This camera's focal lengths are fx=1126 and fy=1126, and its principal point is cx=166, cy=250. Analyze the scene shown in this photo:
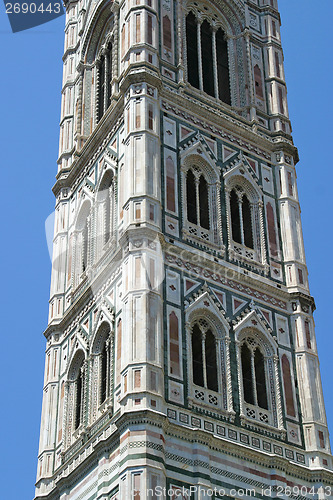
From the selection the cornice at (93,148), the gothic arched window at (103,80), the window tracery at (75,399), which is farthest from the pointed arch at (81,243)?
the gothic arched window at (103,80)

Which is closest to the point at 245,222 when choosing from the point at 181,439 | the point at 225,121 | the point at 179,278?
the point at 225,121

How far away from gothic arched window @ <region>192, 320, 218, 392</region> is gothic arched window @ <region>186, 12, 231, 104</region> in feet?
30.2

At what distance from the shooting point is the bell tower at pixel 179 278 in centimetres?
2623

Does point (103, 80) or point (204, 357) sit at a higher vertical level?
point (103, 80)

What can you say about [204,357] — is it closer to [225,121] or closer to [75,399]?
[75,399]

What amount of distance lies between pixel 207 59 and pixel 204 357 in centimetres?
1231

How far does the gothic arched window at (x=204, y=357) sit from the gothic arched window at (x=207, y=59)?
362 inches

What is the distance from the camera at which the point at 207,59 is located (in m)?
36.6

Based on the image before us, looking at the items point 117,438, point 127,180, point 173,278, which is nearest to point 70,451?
point 117,438

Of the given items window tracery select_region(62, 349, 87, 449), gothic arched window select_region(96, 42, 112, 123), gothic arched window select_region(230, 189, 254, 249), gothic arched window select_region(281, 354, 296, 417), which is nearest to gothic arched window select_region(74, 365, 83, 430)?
window tracery select_region(62, 349, 87, 449)

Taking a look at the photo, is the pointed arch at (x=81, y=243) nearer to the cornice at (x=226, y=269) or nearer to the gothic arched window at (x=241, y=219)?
the cornice at (x=226, y=269)

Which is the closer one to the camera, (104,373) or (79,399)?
(104,373)

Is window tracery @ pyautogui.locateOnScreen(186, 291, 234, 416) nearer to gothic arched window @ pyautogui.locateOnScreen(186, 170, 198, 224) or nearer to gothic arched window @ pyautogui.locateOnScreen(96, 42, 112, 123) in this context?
gothic arched window @ pyautogui.locateOnScreen(186, 170, 198, 224)

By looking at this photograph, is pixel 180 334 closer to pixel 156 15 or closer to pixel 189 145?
pixel 189 145
